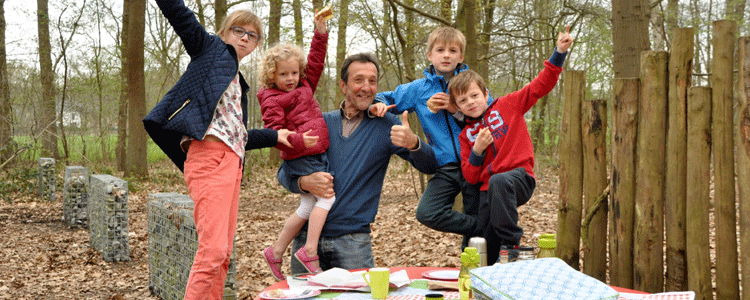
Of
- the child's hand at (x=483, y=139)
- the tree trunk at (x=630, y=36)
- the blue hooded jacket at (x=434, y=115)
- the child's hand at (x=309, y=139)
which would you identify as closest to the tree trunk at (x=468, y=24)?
the tree trunk at (x=630, y=36)

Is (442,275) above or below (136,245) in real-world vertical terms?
above

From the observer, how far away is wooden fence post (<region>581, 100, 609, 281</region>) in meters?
3.79

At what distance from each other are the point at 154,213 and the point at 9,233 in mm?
4854

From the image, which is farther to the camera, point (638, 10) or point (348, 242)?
point (638, 10)

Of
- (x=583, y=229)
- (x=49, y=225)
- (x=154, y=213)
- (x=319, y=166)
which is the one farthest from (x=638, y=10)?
(x=49, y=225)

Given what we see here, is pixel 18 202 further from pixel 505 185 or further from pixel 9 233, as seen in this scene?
pixel 505 185

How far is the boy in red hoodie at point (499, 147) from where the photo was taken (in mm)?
3512

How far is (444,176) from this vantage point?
12.9ft

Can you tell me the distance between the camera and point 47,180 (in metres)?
12.5

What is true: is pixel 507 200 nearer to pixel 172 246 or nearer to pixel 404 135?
pixel 404 135

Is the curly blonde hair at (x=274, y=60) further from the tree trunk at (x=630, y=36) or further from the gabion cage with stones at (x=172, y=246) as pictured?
the tree trunk at (x=630, y=36)

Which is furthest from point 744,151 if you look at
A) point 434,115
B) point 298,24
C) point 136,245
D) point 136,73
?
point 298,24

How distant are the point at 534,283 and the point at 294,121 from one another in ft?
7.10

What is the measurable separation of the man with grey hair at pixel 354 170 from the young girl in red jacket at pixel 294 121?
0.08 m
